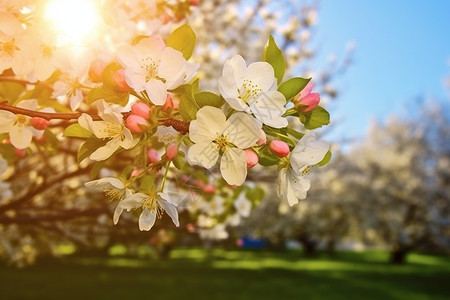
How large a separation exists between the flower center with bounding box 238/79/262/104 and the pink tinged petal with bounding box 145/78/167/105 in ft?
0.62

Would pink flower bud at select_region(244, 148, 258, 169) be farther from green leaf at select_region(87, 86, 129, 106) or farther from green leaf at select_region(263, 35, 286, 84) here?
green leaf at select_region(87, 86, 129, 106)

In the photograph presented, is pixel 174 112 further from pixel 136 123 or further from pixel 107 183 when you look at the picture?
pixel 107 183

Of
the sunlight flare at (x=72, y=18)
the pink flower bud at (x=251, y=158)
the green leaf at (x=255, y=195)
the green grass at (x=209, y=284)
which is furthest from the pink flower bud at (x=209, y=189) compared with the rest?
the green grass at (x=209, y=284)

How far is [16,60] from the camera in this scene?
1491 mm

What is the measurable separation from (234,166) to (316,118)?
27cm

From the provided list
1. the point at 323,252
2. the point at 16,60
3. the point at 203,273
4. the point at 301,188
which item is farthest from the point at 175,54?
the point at 323,252

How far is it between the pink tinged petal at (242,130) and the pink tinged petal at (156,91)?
0.60 ft

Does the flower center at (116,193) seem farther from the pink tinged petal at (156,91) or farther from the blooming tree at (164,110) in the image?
the pink tinged petal at (156,91)

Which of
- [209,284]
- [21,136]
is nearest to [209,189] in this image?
[21,136]

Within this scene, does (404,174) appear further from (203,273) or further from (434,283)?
(203,273)

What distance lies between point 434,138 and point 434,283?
12.0m

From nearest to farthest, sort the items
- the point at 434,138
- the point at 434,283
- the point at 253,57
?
the point at 253,57 < the point at 434,283 < the point at 434,138

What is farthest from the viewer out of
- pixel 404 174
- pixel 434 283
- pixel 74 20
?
pixel 404 174

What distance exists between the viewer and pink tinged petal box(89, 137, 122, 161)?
123 centimetres
